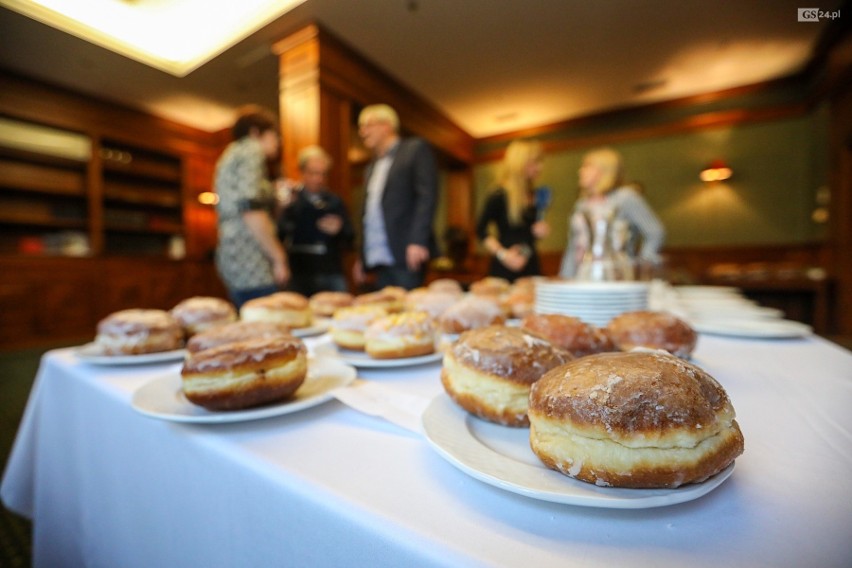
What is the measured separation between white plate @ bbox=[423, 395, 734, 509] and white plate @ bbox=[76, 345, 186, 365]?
851 mm

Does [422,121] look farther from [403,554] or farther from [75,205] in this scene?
[403,554]

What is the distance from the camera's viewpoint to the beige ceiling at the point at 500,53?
14.3ft

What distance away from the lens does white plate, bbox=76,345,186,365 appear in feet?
3.38

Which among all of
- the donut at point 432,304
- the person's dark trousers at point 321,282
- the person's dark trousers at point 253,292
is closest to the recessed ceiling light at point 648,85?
the person's dark trousers at point 321,282

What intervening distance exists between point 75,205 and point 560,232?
8.87m

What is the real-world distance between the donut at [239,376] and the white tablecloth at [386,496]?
48 millimetres

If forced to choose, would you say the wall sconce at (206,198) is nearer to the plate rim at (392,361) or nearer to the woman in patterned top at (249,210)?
the woman in patterned top at (249,210)

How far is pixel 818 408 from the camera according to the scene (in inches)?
28.0

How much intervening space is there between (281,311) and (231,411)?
27.5 inches

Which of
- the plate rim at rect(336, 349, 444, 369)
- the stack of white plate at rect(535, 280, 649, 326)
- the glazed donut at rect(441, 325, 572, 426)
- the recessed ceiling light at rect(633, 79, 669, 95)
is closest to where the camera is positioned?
the glazed donut at rect(441, 325, 572, 426)

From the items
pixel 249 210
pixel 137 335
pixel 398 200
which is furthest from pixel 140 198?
pixel 137 335

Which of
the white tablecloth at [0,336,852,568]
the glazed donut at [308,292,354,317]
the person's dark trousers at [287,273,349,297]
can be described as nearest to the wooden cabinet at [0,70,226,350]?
the person's dark trousers at [287,273,349,297]

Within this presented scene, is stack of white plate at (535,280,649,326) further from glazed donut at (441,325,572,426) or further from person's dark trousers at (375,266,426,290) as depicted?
person's dark trousers at (375,266,426,290)

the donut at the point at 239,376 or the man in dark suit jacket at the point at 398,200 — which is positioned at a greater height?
the man in dark suit jacket at the point at 398,200
